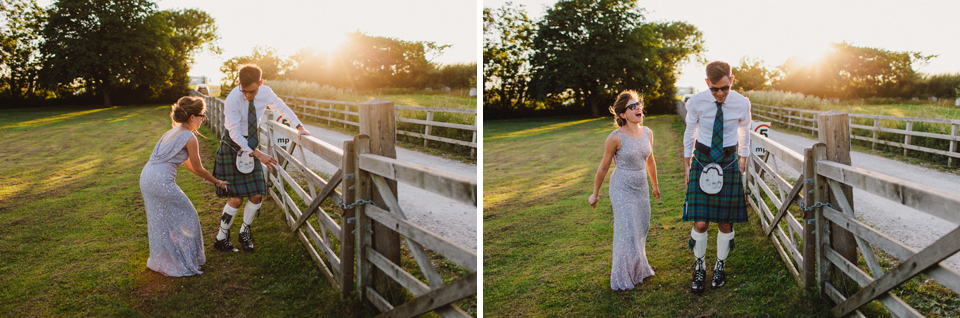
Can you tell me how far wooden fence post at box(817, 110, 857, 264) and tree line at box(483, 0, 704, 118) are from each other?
2469 cm

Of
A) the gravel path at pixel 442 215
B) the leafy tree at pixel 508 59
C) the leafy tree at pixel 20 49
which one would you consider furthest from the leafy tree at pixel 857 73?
the leafy tree at pixel 20 49

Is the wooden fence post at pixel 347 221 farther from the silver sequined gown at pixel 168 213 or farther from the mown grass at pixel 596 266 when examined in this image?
the silver sequined gown at pixel 168 213

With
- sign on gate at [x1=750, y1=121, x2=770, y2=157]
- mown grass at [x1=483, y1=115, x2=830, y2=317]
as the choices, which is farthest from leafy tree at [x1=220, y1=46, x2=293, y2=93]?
sign on gate at [x1=750, y1=121, x2=770, y2=157]

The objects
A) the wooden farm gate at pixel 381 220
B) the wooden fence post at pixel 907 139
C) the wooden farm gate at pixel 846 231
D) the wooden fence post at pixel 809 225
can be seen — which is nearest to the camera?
the wooden farm gate at pixel 846 231

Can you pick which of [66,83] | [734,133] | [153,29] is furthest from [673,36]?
[734,133]

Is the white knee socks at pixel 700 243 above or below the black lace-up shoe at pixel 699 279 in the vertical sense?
above

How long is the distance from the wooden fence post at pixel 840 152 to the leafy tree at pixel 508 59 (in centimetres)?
2488

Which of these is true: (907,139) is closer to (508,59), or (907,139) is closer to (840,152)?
(840,152)

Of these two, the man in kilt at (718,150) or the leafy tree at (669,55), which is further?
the leafy tree at (669,55)

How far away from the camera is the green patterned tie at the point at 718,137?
307 centimetres

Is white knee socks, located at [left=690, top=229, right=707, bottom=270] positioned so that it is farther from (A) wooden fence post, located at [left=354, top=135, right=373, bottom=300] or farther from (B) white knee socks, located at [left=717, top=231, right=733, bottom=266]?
(A) wooden fence post, located at [left=354, top=135, right=373, bottom=300]

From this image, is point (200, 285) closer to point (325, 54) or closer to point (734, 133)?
point (734, 133)

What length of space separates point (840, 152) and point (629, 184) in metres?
1.13

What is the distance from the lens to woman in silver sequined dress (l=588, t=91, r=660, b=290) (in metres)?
3.26
